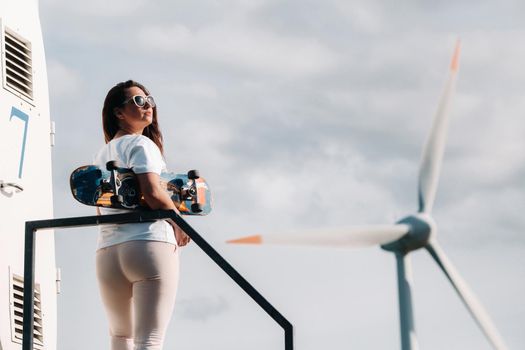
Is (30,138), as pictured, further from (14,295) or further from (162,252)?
(162,252)

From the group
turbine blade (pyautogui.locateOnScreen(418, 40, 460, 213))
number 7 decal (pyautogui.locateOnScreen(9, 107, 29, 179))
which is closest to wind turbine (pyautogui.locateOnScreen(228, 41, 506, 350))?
turbine blade (pyautogui.locateOnScreen(418, 40, 460, 213))

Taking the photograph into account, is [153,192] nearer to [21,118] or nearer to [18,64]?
[21,118]

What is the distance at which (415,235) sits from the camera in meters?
9.30

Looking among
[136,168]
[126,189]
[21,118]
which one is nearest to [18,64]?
[21,118]

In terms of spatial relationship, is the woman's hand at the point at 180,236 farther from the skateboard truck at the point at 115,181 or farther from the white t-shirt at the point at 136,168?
the skateboard truck at the point at 115,181

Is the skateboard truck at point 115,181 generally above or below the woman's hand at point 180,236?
above

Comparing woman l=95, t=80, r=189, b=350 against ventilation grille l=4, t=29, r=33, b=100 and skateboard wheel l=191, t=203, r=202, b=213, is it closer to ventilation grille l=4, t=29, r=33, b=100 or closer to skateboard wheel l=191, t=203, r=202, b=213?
skateboard wheel l=191, t=203, r=202, b=213

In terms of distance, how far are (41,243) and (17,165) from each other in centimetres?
100

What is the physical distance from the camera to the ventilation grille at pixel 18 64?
38.7ft

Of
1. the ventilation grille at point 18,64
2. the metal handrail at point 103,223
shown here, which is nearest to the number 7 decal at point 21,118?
the ventilation grille at point 18,64

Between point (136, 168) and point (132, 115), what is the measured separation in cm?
73

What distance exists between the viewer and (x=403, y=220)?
9.55 metres

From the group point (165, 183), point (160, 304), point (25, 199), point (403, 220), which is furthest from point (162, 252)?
point (25, 199)

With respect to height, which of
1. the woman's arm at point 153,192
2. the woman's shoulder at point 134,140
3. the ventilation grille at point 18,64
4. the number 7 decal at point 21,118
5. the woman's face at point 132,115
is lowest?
the woman's arm at point 153,192
